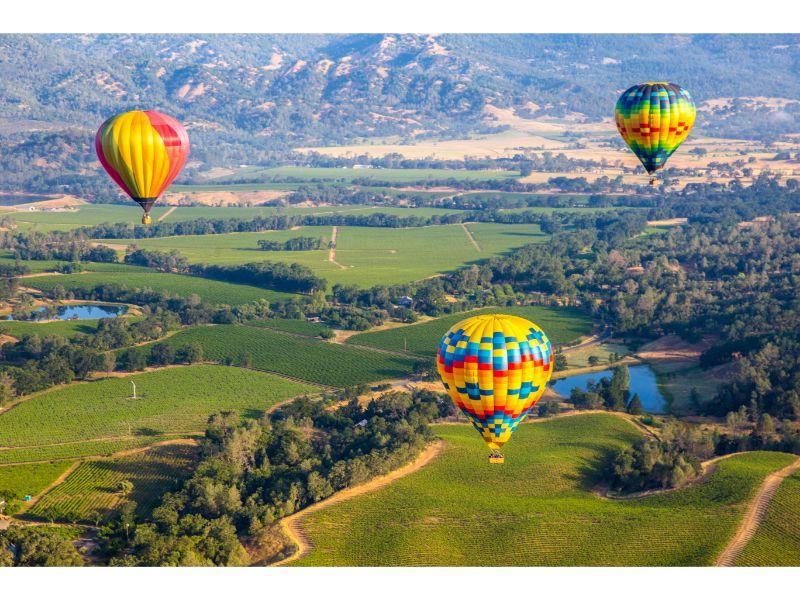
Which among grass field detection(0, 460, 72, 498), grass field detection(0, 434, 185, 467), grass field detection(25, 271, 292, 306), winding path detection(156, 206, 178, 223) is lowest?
grass field detection(0, 460, 72, 498)

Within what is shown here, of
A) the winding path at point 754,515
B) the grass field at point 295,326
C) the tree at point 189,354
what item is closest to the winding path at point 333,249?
the grass field at point 295,326

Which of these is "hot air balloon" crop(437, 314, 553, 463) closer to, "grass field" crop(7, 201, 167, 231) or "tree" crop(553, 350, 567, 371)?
"tree" crop(553, 350, 567, 371)


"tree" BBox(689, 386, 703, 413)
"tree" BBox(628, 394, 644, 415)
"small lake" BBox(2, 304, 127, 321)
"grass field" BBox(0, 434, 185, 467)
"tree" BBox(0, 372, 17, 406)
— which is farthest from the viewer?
"small lake" BBox(2, 304, 127, 321)

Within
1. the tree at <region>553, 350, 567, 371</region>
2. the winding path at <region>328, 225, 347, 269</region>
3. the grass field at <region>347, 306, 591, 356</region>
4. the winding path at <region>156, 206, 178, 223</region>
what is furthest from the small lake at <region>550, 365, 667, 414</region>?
the winding path at <region>156, 206, 178, 223</region>

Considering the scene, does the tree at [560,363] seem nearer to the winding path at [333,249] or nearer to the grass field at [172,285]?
the grass field at [172,285]

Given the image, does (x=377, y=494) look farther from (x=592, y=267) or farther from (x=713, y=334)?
(x=592, y=267)

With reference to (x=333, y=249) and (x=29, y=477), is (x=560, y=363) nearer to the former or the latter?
(x=29, y=477)

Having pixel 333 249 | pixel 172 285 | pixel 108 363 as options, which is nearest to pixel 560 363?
pixel 108 363
